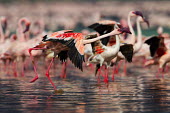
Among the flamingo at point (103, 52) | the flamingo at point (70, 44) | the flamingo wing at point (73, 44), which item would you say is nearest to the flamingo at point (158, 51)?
the flamingo at point (103, 52)

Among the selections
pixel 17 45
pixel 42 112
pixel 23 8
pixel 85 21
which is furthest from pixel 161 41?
pixel 23 8

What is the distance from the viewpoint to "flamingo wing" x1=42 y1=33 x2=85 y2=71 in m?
10.9

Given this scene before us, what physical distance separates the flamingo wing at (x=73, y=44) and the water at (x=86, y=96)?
0.75 meters

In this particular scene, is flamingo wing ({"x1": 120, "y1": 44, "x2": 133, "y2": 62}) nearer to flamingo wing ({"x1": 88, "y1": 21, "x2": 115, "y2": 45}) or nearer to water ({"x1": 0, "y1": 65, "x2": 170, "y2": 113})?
flamingo wing ({"x1": 88, "y1": 21, "x2": 115, "y2": 45})

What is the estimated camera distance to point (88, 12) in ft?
300

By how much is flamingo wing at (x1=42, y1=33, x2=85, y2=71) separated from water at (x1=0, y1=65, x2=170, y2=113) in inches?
29.6

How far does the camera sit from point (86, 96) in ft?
34.4

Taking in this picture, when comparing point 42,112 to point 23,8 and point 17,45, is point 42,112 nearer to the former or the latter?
point 17,45

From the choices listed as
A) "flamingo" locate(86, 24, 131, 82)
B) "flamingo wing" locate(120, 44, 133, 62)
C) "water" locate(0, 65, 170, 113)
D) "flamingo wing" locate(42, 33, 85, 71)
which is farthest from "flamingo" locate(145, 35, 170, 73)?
"flamingo wing" locate(42, 33, 85, 71)

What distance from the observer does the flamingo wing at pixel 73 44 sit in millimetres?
10871

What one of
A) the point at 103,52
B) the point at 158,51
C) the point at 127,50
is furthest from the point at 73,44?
the point at 158,51

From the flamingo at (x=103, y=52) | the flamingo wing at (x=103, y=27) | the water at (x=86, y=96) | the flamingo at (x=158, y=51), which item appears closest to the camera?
the water at (x=86, y=96)

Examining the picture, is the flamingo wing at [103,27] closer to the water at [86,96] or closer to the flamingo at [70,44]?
the water at [86,96]

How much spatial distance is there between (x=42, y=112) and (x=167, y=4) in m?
96.3
